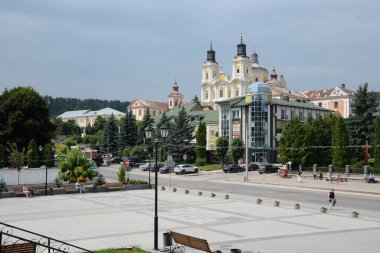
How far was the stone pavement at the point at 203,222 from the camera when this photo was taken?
57.6 feet

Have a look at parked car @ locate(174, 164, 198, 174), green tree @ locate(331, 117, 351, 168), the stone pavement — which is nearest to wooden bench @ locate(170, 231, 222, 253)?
the stone pavement

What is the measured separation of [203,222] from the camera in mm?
22703

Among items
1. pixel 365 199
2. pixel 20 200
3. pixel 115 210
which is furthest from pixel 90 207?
pixel 365 199

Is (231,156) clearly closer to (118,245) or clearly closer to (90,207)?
Answer: (90,207)

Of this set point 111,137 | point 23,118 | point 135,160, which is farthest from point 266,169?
point 111,137

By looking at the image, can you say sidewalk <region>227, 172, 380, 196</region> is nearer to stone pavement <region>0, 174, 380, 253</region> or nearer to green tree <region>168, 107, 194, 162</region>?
stone pavement <region>0, 174, 380, 253</region>

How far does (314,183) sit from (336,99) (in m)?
79.5

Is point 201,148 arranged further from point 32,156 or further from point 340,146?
point 32,156

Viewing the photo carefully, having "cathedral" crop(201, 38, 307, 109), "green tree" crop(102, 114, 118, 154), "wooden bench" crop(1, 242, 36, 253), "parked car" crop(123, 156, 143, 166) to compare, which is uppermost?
"cathedral" crop(201, 38, 307, 109)

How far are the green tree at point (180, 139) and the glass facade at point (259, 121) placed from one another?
11.8 metres

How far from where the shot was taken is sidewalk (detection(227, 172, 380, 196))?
Answer: 42.0 meters

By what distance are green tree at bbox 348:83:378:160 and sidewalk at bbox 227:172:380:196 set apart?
9303mm

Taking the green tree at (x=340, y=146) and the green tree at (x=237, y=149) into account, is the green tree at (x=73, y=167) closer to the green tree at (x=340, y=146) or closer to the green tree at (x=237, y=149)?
the green tree at (x=340, y=146)

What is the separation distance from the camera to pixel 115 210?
2784 cm
